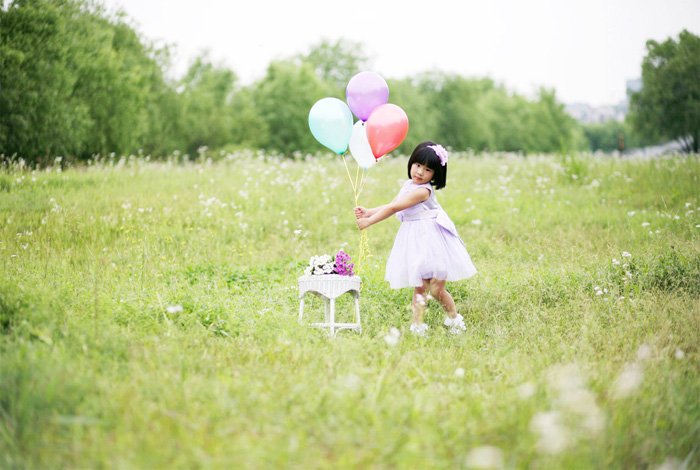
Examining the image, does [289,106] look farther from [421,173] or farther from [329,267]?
[329,267]

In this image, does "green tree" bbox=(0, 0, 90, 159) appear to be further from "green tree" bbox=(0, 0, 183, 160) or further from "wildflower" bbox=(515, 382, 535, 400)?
"wildflower" bbox=(515, 382, 535, 400)

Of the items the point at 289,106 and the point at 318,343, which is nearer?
the point at 318,343

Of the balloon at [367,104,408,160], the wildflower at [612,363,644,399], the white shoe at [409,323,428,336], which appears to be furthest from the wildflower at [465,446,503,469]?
the balloon at [367,104,408,160]

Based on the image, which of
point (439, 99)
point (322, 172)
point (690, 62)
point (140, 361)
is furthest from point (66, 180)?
point (439, 99)

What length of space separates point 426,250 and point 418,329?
0.76 metres

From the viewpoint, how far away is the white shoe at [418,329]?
447 centimetres

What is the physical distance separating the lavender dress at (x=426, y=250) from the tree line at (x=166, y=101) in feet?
25.3

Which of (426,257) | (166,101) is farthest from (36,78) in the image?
(426,257)

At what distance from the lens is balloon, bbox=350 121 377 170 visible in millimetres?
5277

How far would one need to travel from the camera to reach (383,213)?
4754 mm

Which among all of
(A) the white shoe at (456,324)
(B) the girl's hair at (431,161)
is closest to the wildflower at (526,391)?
(A) the white shoe at (456,324)

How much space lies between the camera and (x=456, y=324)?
483cm

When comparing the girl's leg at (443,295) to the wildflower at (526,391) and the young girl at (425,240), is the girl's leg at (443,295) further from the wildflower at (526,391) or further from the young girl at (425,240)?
the wildflower at (526,391)

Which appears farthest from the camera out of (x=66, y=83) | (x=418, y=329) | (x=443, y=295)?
(x=66, y=83)
